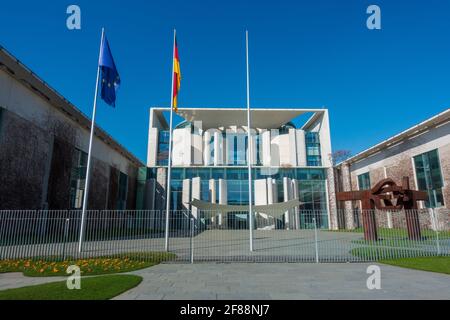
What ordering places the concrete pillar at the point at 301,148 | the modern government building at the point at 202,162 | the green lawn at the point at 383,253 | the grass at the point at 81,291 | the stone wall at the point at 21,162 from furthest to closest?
the concrete pillar at the point at 301,148, the modern government building at the point at 202,162, the stone wall at the point at 21,162, the green lawn at the point at 383,253, the grass at the point at 81,291

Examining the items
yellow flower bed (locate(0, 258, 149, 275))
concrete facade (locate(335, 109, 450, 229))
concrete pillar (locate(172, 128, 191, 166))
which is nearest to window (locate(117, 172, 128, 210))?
concrete pillar (locate(172, 128, 191, 166))

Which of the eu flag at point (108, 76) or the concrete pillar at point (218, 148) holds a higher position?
the concrete pillar at point (218, 148)

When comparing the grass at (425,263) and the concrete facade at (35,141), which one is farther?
the concrete facade at (35,141)

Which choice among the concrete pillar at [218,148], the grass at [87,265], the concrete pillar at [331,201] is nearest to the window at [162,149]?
the concrete pillar at [218,148]

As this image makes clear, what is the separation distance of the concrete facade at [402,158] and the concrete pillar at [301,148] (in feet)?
17.1

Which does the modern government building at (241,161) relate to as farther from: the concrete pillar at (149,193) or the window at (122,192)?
the window at (122,192)

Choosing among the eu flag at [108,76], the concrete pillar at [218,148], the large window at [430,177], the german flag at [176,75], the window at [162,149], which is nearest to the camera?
the eu flag at [108,76]

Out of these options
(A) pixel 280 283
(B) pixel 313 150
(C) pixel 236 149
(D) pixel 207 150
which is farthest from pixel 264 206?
(B) pixel 313 150

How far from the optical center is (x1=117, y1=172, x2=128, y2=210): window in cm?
3544

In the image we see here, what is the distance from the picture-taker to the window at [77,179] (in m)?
24.9

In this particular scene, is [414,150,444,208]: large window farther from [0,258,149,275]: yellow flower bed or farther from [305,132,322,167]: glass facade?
[0,258,149,275]: yellow flower bed

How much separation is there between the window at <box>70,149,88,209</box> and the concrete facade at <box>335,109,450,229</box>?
23.1 metres
